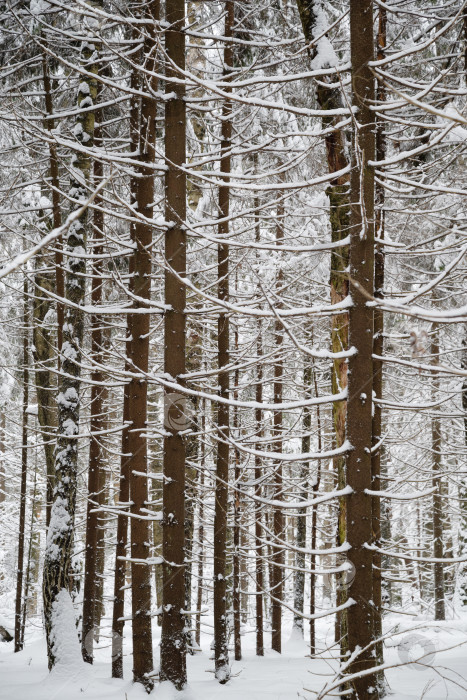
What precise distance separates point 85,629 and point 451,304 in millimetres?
10243

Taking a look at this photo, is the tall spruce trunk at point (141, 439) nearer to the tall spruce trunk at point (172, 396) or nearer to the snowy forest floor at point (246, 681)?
the snowy forest floor at point (246, 681)

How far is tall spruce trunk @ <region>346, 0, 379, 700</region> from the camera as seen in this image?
10.7 ft

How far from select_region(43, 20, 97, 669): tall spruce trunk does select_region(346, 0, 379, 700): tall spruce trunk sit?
426 cm

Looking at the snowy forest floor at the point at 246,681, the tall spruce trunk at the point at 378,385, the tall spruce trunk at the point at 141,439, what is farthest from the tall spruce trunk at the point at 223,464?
the tall spruce trunk at the point at 378,385

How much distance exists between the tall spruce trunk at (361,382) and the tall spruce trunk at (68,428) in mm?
4263

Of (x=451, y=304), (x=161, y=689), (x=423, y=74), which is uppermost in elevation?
(x=423, y=74)

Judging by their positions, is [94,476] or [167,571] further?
[94,476]

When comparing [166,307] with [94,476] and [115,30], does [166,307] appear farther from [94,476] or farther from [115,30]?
[115,30]

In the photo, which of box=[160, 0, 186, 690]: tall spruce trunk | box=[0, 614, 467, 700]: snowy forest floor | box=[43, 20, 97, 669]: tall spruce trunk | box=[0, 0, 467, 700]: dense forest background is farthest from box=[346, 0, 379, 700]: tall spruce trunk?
box=[43, 20, 97, 669]: tall spruce trunk

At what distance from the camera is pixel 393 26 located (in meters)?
8.47

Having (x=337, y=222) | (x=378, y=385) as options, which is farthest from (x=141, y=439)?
(x=337, y=222)

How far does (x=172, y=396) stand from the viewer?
5.67 metres

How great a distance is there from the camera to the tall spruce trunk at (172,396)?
5.30 metres

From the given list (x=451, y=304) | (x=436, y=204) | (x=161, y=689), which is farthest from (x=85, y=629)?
(x=436, y=204)
